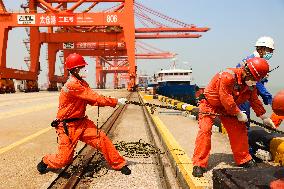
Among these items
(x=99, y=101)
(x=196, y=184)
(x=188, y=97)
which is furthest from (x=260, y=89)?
(x=188, y=97)

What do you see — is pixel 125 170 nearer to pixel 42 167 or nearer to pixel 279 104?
pixel 42 167

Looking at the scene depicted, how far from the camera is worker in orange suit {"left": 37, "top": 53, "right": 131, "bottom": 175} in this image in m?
4.62

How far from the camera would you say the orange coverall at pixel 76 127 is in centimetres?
455

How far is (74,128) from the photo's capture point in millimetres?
4695

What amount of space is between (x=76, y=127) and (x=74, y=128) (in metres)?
0.03

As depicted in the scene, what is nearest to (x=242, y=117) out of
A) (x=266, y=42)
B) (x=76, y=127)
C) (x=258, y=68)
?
(x=258, y=68)

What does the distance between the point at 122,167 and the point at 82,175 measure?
1.83ft

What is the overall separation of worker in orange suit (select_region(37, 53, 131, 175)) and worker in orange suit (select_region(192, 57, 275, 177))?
1.07 metres

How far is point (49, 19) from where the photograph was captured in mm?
38156

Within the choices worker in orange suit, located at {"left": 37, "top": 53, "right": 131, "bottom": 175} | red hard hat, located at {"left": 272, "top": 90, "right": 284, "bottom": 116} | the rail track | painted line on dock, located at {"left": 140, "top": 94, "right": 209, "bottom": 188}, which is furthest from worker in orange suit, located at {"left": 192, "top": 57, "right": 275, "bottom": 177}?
red hard hat, located at {"left": 272, "top": 90, "right": 284, "bottom": 116}

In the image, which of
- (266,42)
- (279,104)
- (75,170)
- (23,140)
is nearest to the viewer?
(279,104)

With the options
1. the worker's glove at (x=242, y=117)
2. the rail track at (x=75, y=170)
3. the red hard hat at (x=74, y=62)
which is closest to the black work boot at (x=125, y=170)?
the rail track at (x=75, y=170)

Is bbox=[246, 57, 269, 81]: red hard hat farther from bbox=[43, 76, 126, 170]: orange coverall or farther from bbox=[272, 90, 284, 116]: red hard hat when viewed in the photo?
bbox=[272, 90, 284, 116]: red hard hat

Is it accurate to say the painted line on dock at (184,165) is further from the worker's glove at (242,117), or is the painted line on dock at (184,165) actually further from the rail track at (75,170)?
the rail track at (75,170)
